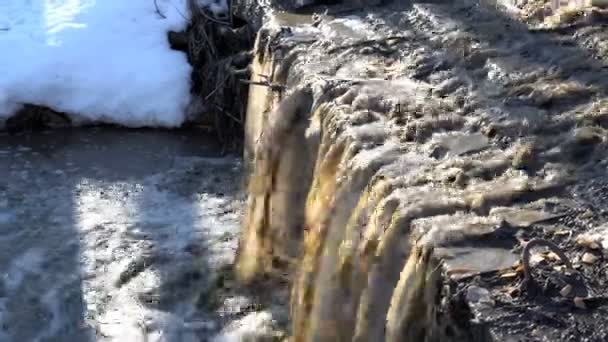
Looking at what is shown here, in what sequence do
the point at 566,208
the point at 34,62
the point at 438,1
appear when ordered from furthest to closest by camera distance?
the point at 34,62 < the point at 438,1 < the point at 566,208

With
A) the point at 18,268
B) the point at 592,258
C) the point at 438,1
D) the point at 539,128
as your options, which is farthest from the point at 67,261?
the point at 592,258

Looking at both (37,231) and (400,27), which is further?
(37,231)

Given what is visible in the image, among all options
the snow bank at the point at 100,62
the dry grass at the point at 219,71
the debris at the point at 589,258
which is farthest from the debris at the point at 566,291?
the snow bank at the point at 100,62

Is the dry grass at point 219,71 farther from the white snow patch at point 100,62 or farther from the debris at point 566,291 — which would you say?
the debris at point 566,291

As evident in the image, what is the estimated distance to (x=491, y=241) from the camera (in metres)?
2.71

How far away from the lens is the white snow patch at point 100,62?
729cm

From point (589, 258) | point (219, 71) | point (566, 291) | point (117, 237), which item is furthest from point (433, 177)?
point (219, 71)

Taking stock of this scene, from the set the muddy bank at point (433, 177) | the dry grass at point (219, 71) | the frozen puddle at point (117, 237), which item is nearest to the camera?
the muddy bank at point (433, 177)

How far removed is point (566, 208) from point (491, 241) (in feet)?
0.98

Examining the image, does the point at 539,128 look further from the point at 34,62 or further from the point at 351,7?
the point at 34,62

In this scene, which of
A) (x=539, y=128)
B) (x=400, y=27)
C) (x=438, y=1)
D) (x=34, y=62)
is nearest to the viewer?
(x=539, y=128)

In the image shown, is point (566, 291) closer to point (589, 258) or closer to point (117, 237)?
point (589, 258)

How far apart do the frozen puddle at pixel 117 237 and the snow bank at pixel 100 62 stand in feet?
0.86

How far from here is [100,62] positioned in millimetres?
7668
